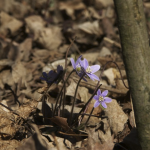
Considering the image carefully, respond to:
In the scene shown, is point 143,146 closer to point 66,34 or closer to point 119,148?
point 119,148

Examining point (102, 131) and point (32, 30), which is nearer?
point (102, 131)

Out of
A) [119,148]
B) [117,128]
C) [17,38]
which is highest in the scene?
[17,38]

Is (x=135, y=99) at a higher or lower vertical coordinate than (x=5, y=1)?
lower

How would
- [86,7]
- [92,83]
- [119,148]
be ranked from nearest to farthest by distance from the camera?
1. [119,148]
2. [92,83]
3. [86,7]

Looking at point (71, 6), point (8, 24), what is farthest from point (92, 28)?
point (8, 24)

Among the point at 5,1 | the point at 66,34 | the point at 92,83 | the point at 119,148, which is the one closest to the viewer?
the point at 119,148

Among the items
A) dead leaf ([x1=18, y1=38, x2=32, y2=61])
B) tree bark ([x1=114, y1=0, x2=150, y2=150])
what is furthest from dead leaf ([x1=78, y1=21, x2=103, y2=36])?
tree bark ([x1=114, y1=0, x2=150, y2=150])

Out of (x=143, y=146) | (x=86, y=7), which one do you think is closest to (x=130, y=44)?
(x=143, y=146)

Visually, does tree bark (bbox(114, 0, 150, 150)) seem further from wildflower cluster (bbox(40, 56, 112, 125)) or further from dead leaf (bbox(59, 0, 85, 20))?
dead leaf (bbox(59, 0, 85, 20))
